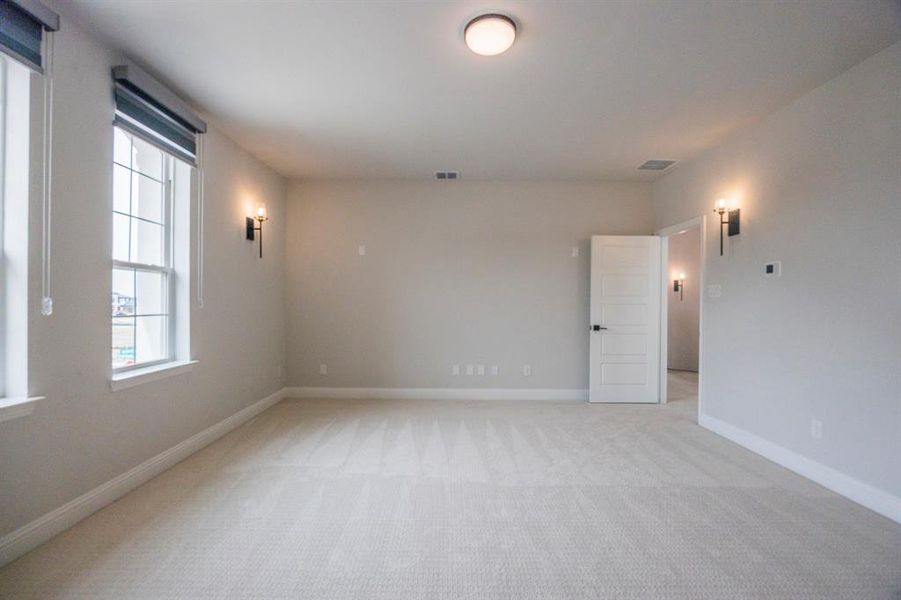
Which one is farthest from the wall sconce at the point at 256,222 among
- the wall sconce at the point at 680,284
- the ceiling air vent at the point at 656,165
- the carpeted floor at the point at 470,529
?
the wall sconce at the point at 680,284

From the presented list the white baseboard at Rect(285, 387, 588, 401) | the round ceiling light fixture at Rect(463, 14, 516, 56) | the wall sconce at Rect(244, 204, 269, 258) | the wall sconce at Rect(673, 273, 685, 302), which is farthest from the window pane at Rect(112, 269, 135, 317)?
the wall sconce at Rect(673, 273, 685, 302)

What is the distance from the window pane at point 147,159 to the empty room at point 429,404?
2 centimetres

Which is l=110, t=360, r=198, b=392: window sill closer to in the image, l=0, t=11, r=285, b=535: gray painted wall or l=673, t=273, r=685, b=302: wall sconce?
l=0, t=11, r=285, b=535: gray painted wall

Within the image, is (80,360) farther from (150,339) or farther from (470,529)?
(470,529)

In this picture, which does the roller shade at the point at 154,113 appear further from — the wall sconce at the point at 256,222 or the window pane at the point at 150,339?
the window pane at the point at 150,339

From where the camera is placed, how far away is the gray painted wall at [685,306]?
713 centimetres

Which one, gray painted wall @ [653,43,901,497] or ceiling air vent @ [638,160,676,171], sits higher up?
ceiling air vent @ [638,160,676,171]

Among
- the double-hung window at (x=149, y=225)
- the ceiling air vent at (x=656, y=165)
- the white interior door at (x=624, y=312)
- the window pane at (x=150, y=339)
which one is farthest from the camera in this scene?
the white interior door at (x=624, y=312)

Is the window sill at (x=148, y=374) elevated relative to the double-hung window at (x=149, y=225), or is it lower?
lower

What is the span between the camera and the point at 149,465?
268 centimetres

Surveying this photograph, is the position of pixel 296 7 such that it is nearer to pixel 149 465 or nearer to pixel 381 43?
pixel 381 43

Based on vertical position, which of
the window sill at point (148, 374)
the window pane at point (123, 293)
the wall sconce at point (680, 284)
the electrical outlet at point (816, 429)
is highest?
the wall sconce at point (680, 284)

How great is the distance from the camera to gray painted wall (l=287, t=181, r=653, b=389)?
4926 millimetres

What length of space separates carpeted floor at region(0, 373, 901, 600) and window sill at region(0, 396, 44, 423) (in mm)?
702
